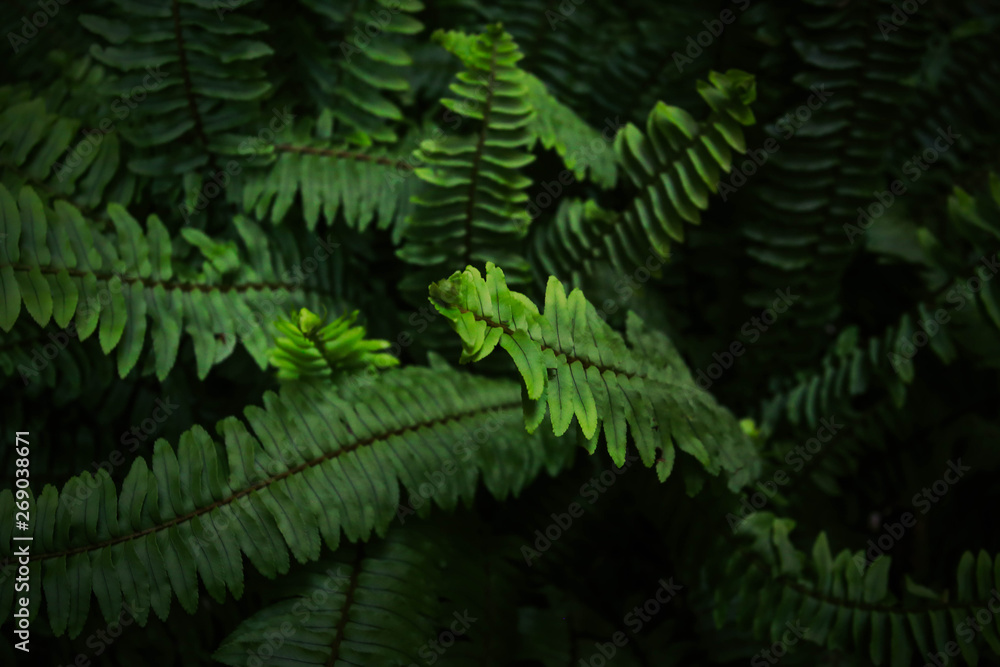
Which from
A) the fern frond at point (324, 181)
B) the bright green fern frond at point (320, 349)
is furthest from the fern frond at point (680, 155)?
the bright green fern frond at point (320, 349)

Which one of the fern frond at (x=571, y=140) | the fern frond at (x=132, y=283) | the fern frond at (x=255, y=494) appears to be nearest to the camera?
the fern frond at (x=255, y=494)

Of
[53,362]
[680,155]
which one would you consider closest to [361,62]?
[680,155]

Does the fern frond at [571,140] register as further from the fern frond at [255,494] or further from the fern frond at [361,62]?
the fern frond at [255,494]

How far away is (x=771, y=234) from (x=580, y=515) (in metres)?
1.03

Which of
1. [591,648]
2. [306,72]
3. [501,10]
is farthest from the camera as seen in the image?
[501,10]

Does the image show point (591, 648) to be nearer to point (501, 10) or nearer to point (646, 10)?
point (501, 10)

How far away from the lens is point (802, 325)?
225cm

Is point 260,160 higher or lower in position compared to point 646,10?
lower

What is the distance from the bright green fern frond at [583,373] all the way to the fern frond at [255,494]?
374 millimetres

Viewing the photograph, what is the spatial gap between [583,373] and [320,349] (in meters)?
0.65

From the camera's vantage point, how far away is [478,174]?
184 cm

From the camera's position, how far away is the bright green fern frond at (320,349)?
158 cm

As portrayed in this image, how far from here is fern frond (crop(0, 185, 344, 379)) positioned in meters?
1.56

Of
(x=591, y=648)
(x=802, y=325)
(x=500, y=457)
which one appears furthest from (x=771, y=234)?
(x=591, y=648)
